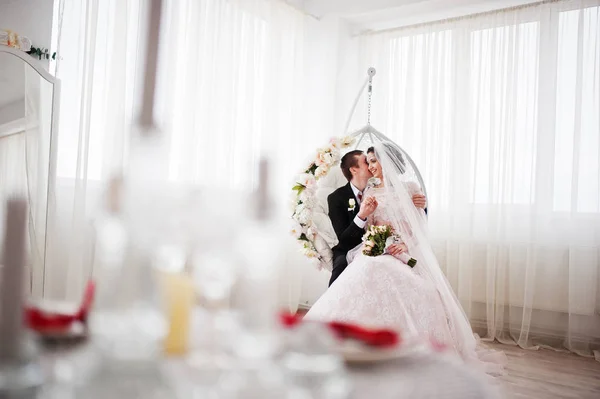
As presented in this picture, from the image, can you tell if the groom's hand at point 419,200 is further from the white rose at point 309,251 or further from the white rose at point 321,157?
the white rose at point 309,251

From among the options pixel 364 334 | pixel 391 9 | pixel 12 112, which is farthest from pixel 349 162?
pixel 364 334

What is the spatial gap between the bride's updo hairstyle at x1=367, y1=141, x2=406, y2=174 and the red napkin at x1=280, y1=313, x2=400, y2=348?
3.03m

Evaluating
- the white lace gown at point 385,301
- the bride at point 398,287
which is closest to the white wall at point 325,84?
the bride at point 398,287

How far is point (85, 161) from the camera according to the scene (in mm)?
3529

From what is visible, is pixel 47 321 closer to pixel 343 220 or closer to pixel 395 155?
pixel 343 220

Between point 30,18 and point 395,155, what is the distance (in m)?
2.62

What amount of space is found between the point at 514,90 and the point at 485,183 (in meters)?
0.84

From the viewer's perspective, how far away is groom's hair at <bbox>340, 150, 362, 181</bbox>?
422 cm

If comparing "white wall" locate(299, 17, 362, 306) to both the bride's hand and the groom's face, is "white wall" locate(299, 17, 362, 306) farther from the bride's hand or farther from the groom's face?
the bride's hand

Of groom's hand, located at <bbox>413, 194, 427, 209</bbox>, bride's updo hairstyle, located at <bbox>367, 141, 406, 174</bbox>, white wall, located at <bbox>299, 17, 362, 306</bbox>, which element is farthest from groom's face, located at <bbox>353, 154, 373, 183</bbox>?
white wall, located at <bbox>299, 17, 362, 306</bbox>

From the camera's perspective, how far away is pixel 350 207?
410 centimetres

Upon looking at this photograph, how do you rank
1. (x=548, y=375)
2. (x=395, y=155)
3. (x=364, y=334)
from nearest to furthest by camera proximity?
(x=364, y=334)
(x=548, y=375)
(x=395, y=155)

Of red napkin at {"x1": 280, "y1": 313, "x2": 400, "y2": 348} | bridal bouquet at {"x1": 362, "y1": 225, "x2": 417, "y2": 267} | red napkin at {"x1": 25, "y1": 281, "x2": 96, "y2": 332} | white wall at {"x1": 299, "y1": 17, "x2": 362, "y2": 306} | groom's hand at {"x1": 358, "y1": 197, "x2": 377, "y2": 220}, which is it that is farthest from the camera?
white wall at {"x1": 299, "y1": 17, "x2": 362, "y2": 306}

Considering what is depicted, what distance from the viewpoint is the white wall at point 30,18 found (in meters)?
3.23
